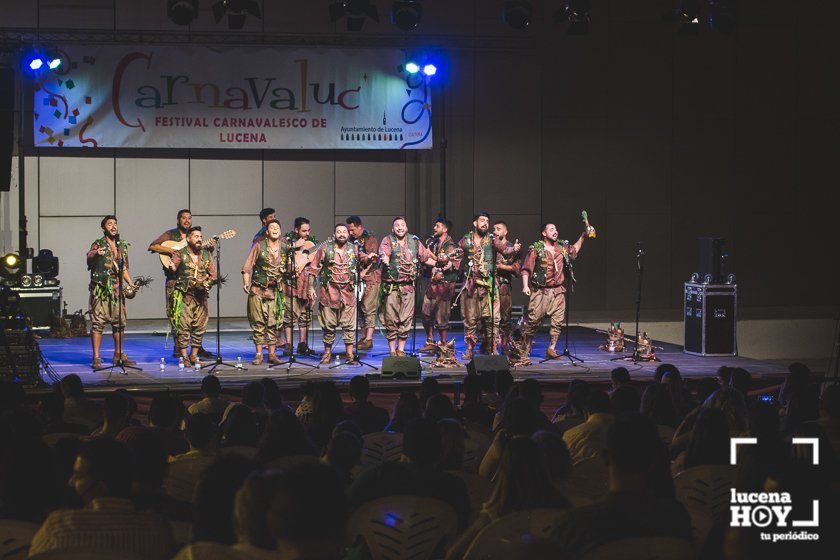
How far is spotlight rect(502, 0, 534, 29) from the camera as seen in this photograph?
1583cm

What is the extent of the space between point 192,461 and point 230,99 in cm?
1358

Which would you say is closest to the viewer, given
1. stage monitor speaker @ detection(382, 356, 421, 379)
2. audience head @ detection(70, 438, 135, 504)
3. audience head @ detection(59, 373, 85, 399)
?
audience head @ detection(70, 438, 135, 504)

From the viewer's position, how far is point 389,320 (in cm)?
1449

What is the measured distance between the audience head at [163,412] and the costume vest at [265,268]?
685 cm

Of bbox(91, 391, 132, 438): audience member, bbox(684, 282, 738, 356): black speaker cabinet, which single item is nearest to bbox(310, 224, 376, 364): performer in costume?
bbox(684, 282, 738, 356): black speaker cabinet

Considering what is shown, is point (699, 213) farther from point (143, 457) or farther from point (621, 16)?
point (143, 457)

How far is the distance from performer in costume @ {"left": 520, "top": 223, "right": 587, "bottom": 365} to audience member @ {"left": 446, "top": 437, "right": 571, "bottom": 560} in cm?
1006

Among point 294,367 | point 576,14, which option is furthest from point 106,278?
point 576,14

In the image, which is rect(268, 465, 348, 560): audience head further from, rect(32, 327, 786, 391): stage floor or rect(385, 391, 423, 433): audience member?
rect(32, 327, 786, 391): stage floor

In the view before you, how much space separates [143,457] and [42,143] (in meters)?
14.5

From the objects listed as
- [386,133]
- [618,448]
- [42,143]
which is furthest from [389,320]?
[618,448]

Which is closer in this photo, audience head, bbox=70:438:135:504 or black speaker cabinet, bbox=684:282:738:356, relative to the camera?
audience head, bbox=70:438:135:504

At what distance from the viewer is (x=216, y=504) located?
4121 mm

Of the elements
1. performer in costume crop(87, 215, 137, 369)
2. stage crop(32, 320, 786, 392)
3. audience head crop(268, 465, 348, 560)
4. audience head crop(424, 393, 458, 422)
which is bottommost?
stage crop(32, 320, 786, 392)
